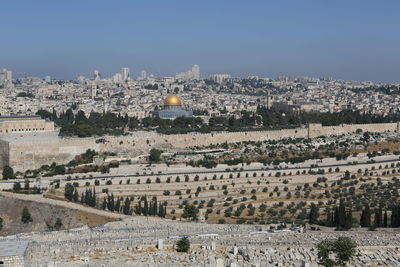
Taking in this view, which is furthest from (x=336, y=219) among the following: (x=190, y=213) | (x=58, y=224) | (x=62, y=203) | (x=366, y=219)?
(x=62, y=203)

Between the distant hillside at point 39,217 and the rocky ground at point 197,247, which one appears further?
the distant hillside at point 39,217

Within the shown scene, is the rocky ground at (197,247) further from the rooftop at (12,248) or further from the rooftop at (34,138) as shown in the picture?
A: the rooftop at (34,138)

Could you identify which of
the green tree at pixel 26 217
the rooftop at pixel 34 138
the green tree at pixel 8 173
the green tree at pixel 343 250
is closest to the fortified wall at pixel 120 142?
the rooftop at pixel 34 138

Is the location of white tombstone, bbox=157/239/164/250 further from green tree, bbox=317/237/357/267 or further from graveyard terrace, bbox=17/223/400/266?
green tree, bbox=317/237/357/267

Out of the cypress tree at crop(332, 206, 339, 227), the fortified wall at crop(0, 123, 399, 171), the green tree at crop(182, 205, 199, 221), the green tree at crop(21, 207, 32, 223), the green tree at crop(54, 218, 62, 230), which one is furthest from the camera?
the fortified wall at crop(0, 123, 399, 171)

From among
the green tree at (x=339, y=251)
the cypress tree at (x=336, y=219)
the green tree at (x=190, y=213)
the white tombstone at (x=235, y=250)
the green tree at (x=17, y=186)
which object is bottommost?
the green tree at (x=190, y=213)

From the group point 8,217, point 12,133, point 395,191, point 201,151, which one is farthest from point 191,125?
point 8,217

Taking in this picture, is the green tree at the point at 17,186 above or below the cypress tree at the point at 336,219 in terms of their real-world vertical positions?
below

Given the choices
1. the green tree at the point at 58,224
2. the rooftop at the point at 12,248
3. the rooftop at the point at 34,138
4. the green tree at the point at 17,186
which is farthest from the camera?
the rooftop at the point at 34,138

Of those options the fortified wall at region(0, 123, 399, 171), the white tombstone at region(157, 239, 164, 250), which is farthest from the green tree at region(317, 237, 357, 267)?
the fortified wall at region(0, 123, 399, 171)
